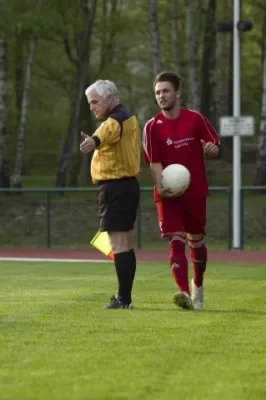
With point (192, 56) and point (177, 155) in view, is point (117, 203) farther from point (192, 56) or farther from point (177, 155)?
point (192, 56)

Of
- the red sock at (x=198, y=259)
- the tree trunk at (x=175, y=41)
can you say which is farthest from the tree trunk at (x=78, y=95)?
the red sock at (x=198, y=259)

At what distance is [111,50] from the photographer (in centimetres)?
5053

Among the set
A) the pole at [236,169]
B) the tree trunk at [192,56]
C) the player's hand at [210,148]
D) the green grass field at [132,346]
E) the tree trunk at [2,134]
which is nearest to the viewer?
the green grass field at [132,346]

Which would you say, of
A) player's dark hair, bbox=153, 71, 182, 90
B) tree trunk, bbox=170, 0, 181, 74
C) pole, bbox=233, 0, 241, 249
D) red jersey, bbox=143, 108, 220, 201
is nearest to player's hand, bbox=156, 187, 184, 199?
red jersey, bbox=143, 108, 220, 201

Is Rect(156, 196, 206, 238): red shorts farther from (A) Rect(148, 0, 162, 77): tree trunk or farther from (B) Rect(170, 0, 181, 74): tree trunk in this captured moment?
(B) Rect(170, 0, 181, 74): tree trunk

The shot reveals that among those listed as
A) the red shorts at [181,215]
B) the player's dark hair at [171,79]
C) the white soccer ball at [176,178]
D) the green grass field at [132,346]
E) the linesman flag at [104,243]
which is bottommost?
the green grass field at [132,346]

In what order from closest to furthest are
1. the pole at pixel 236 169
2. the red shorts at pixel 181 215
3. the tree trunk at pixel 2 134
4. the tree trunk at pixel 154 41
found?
the red shorts at pixel 181 215, the pole at pixel 236 169, the tree trunk at pixel 154 41, the tree trunk at pixel 2 134

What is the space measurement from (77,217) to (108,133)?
1701cm

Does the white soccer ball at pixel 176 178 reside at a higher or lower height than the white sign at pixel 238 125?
lower

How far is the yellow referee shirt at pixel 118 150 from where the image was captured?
10.9 metres

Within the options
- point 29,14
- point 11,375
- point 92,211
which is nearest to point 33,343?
point 11,375

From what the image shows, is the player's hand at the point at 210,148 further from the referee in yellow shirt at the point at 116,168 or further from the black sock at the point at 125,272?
the black sock at the point at 125,272

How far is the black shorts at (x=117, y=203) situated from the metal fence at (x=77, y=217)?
48.8 ft

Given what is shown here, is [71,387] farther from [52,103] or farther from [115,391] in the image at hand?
[52,103]
